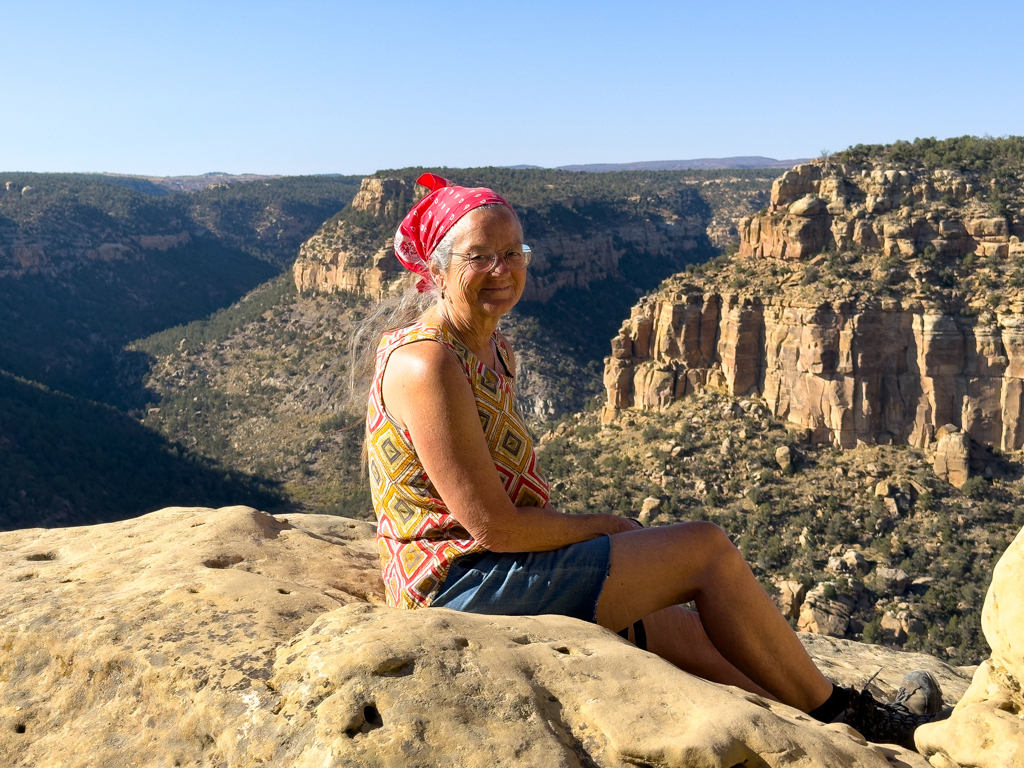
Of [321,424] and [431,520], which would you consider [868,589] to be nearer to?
[431,520]

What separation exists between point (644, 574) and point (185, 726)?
2193 mm

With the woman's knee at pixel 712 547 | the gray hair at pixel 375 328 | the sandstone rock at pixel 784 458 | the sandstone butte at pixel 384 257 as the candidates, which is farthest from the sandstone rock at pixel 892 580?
the sandstone butte at pixel 384 257

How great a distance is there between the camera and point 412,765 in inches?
125

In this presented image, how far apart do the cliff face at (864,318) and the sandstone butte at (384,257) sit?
30215mm

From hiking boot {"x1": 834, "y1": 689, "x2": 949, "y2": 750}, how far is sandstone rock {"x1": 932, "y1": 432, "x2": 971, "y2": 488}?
21.0 m

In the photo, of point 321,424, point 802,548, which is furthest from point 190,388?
point 802,548

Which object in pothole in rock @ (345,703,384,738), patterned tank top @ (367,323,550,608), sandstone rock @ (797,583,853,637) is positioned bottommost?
sandstone rock @ (797,583,853,637)

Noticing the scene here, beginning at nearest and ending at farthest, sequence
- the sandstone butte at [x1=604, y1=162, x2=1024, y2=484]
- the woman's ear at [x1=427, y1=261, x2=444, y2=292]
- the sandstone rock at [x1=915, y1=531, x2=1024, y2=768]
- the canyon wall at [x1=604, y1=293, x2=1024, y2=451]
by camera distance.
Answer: the sandstone rock at [x1=915, y1=531, x2=1024, y2=768]
the woman's ear at [x1=427, y1=261, x2=444, y2=292]
the canyon wall at [x1=604, y1=293, x2=1024, y2=451]
the sandstone butte at [x1=604, y1=162, x2=1024, y2=484]

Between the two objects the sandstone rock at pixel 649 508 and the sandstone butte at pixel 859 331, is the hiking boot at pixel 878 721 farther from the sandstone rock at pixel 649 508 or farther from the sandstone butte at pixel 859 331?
the sandstone butte at pixel 859 331

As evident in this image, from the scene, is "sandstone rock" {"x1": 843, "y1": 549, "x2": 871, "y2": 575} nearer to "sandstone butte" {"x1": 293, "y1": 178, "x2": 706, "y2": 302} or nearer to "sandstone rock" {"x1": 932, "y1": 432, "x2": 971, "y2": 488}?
"sandstone rock" {"x1": 932, "y1": 432, "x2": 971, "y2": 488}

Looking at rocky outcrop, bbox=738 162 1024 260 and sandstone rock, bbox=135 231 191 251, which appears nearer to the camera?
rocky outcrop, bbox=738 162 1024 260

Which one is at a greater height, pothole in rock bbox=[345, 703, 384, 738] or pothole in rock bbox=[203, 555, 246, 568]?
pothole in rock bbox=[345, 703, 384, 738]

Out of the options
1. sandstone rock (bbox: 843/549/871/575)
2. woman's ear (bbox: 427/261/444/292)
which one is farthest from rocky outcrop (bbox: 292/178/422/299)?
woman's ear (bbox: 427/261/444/292)

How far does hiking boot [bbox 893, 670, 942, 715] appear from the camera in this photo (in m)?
4.68
